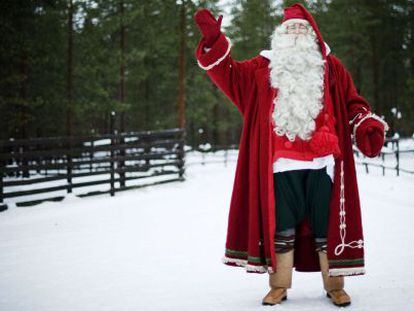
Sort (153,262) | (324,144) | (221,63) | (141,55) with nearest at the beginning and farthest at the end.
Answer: (324,144), (221,63), (153,262), (141,55)

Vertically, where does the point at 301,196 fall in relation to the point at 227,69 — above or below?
below

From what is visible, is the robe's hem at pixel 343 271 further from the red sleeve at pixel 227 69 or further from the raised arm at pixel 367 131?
the red sleeve at pixel 227 69

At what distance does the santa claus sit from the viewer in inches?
120

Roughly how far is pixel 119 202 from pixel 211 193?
2262 millimetres

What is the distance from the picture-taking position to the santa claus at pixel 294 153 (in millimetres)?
3043

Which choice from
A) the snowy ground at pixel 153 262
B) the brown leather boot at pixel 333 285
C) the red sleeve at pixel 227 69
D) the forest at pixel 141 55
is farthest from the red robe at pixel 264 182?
the forest at pixel 141 55

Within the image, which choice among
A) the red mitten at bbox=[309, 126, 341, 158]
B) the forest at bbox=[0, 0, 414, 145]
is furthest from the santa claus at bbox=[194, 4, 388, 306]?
the forest at bbox=[0, 0, 414, 145]

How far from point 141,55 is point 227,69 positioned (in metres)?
15.0

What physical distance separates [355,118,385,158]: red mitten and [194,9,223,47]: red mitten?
1.23 m

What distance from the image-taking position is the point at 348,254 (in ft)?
10.1

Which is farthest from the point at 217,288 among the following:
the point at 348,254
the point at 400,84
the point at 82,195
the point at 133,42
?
the point at 400,84

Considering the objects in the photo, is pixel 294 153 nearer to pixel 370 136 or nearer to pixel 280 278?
pixel 370 136

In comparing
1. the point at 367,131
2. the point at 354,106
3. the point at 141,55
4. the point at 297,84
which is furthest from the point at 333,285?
the point at 141,55

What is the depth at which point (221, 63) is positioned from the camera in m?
3.14
